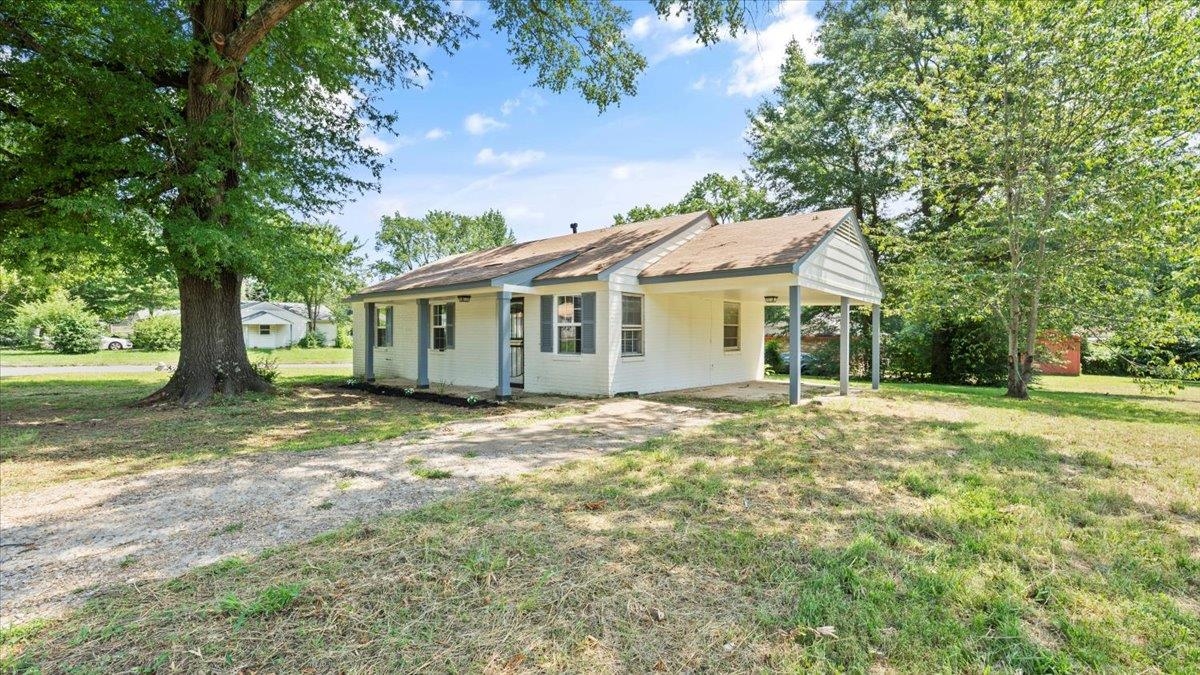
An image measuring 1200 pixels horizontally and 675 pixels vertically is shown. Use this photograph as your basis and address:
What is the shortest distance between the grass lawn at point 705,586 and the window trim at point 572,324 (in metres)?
6.34

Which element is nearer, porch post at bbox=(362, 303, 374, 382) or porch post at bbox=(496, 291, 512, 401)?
porch post at bbox=(496, 291, 512, 401)

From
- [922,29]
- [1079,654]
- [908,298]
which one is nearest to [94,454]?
[1079,654]

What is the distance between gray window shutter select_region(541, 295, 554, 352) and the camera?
38.4ft

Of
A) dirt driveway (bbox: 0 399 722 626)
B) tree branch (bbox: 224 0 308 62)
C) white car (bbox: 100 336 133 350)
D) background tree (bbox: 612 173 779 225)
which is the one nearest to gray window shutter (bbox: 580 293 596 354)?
dirt driveway (bbox: 0 399 722 626)

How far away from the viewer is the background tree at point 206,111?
8.38 metres

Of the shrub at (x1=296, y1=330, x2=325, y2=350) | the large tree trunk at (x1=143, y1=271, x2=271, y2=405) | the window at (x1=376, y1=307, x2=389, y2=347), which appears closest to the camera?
the large tree trunk at (x1=143, y1=271, x2=271, y2=405)

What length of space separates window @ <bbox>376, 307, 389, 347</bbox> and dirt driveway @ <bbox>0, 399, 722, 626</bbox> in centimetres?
985

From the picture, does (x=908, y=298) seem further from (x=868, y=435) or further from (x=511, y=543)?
(x=511, y=543)

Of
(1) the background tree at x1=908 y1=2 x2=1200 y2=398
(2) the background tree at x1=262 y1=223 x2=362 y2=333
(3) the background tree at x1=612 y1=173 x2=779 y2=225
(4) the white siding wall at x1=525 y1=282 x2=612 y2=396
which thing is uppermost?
(3) the background tree at x1=612 y1=173 x2=779 y2=225

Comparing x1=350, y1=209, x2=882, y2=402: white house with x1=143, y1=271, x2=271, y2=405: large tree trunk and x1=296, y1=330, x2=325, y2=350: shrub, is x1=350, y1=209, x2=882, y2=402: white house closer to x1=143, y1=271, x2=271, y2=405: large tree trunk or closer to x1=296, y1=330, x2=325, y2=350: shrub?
x1=143, y1=271, x2=271, y2=405: large tree trunk

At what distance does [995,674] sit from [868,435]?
5.35 metres

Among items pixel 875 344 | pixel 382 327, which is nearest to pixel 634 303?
pixel 875 344

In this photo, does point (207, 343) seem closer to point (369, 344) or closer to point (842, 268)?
point (369, 344)

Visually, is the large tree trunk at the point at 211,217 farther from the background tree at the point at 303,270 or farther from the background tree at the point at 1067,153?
the background tree at the point at 1067,153
